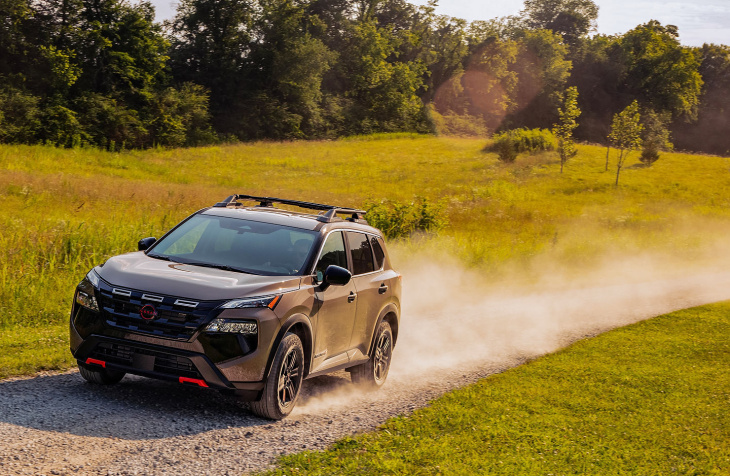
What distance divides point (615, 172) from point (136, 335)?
186ft

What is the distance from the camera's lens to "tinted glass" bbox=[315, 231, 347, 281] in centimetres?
722

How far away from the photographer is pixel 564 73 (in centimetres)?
11419

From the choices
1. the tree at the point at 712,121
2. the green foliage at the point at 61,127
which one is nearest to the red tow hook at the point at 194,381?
the green foliage at the point at 61,127

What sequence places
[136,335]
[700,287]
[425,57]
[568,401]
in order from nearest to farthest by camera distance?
[136,335] < [568,401] < [700,287] < [425,57]

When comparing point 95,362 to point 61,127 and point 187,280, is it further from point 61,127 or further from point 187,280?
point 61,127

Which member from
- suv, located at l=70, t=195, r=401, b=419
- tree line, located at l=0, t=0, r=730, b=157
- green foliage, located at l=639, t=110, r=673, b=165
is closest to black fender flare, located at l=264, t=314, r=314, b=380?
suv, located at l=70, t=195, r=401, b=419

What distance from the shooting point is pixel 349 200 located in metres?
32.0

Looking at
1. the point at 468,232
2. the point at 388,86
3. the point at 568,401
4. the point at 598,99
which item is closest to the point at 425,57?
the point at 388,86

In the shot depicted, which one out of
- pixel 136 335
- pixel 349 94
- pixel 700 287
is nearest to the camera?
pixel 136 335

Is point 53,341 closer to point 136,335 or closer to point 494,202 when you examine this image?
point 136,335

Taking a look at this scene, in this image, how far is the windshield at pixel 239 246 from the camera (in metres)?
6.94

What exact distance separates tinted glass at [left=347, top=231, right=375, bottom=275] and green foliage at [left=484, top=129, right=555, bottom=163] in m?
52.7

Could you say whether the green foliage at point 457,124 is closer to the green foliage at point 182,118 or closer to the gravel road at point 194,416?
the green foliage at point 182,118

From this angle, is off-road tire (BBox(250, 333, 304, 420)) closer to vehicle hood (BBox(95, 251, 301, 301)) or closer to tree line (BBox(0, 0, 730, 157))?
vehicle hood (BBox(95, 251, 301, 301))
